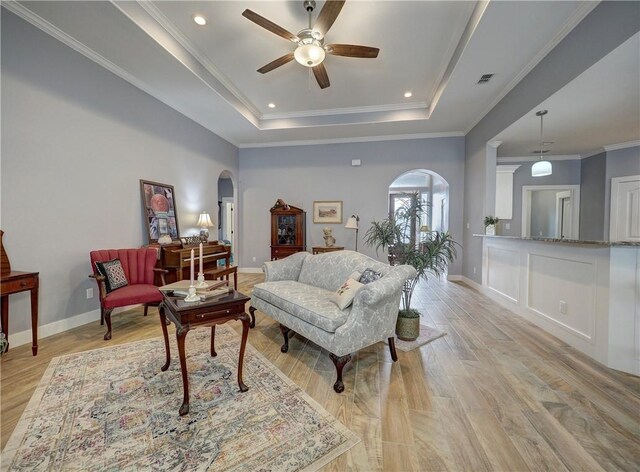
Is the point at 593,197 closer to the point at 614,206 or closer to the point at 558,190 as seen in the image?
the point at 614,206

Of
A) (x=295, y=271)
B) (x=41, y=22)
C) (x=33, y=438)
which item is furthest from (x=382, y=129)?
(x=33, y=438)

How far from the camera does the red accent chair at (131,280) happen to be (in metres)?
2.66

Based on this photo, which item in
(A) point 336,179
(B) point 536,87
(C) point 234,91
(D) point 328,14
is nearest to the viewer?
(D) point 328,14

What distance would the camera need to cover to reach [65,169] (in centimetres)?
280

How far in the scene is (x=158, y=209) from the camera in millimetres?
3959

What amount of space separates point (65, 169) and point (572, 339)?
556cm

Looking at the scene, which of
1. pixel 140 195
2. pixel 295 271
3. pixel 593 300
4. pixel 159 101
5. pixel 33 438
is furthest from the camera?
pixel 159 101

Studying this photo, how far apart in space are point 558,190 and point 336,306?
21.9 ft

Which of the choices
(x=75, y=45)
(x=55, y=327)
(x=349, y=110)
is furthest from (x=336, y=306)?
(x=349, y=110)

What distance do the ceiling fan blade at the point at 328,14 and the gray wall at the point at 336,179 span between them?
3.53 metres

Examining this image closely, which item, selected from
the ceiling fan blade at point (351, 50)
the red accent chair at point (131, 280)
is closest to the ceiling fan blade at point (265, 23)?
the ceiling fan blade at point (351, 50)

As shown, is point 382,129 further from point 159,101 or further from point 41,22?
point 41,22

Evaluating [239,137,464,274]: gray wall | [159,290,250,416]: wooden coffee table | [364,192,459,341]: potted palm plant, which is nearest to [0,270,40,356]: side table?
[159,290,250,416]: wooden coffee table

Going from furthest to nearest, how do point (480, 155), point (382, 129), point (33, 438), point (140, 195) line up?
point (382, 129) < point (480, 155) < point (140, 195) < point (33, 438)
